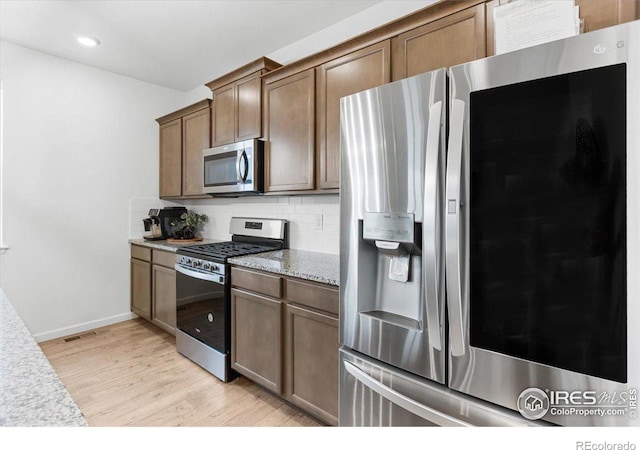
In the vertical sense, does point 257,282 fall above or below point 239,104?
below

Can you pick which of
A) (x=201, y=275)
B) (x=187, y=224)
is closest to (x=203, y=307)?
(x=201, y=275)

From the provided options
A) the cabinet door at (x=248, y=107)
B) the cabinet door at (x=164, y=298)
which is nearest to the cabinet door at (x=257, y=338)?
the cabinet door at (x=164, y=298)

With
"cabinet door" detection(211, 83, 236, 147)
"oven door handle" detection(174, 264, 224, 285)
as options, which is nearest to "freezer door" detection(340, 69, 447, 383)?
"oven door handle" detection(174, 264, 224, 285)

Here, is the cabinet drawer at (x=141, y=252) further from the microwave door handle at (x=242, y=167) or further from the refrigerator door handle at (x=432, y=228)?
the refrigerator door handle at (x=432, y=228)

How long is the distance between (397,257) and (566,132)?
0.66 m

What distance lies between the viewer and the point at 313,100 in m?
2.20

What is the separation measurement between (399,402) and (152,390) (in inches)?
74.4

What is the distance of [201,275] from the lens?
8.02ft

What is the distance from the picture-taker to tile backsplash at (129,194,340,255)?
8.20 feet

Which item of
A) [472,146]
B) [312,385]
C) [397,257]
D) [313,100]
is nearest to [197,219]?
[313,100]

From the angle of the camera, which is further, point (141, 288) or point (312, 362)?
point (141, 288)

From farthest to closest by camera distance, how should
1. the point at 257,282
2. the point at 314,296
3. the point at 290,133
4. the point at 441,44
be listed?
the point at 290,133
the point at 257,282
the point at 314,296
the point at 441,44

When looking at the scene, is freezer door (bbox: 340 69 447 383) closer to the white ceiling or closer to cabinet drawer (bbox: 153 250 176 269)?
the white ceiling

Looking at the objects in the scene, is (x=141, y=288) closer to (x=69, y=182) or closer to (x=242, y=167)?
(x=69, y=182)
